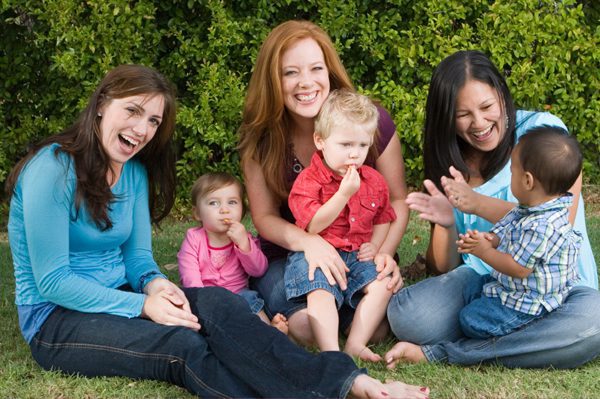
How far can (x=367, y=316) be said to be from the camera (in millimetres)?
4102

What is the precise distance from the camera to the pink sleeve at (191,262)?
438cm

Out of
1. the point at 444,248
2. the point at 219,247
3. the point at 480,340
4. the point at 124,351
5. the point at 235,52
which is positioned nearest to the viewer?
the point at 124,351

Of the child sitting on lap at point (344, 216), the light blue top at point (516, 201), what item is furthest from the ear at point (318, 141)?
the light blue top at point (516, 201)

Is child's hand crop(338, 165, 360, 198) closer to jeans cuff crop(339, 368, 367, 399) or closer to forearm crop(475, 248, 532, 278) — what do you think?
forearm crop(475, 248, 532, 278)

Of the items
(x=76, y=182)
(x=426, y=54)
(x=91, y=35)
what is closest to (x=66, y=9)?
(x=91, y=35)

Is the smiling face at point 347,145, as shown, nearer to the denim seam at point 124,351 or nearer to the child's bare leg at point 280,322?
the child's bare leg at point 280,322

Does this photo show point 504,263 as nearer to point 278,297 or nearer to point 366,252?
point 366,252

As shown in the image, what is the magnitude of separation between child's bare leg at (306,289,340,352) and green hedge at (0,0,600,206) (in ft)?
11.5

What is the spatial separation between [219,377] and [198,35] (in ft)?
15.2

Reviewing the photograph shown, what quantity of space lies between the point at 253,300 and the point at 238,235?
336 millimetres

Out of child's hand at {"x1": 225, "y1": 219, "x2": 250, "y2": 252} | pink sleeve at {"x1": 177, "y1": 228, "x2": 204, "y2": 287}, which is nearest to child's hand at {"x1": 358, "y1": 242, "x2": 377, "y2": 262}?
child's hand at {"x1": 225, "y1": 219, "x2": 250, "y2": 252}

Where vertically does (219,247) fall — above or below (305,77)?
below

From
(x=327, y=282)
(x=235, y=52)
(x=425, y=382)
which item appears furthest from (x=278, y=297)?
(x=235, y=52)

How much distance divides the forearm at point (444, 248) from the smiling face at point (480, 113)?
19.2 inches
